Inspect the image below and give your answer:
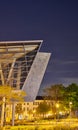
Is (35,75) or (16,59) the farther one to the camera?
(35,75)

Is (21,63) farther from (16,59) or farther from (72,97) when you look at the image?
(72,97)

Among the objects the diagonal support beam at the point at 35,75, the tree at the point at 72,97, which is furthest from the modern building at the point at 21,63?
the tree at the point at 72,97

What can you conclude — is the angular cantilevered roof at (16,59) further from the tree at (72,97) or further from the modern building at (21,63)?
the tree at (72,97)

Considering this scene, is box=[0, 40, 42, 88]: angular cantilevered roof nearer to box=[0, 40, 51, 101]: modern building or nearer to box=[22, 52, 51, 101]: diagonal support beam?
box=[0, 40, 51, 101]: modern building

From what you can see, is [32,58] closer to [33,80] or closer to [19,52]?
[19,52]

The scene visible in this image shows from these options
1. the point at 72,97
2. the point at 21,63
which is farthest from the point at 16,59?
the point at 72,97

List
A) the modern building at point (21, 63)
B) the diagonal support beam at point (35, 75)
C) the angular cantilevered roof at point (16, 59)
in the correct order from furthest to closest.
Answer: the diagonal support beam at point (35, 75) < the modern building at point (21, 63) < the angular cantilevered roof at point (16, 59)

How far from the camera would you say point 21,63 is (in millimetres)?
82125

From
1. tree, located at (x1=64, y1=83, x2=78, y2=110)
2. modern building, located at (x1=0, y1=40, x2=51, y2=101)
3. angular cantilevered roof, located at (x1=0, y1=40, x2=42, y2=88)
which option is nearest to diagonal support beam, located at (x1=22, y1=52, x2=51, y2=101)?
modern building, located at (x1=0, y1=40, x2=51, y2=101)

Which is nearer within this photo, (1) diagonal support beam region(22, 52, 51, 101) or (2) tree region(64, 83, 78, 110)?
(2) tree region(64, 83, 78, 110)

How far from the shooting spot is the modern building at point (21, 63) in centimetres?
7756

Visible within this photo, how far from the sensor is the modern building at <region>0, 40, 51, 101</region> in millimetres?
77562

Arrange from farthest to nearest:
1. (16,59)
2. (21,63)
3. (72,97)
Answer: (21,63) < (16,59) < (72,97)

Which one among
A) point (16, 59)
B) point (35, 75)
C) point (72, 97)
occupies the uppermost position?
point (16, 59)
